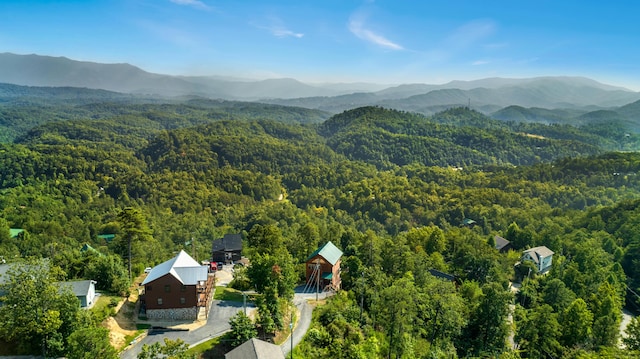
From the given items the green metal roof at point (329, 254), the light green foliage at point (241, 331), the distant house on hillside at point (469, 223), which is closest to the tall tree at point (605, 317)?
the green metal roof at point (329, 254)

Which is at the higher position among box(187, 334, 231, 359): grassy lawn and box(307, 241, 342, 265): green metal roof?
box(307, 241, 342, 265): green metal roof

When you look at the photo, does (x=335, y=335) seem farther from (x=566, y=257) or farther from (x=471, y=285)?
(x=566, y=257)

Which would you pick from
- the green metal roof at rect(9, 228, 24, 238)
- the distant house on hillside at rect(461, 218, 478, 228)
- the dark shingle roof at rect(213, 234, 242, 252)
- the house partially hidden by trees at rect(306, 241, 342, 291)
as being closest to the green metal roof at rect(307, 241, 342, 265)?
the house partially hidden by trees at rect(306, 241, 342, 291)

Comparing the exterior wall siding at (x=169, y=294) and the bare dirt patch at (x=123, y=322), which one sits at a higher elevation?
the exterior wall siding at (x=169, y=294)

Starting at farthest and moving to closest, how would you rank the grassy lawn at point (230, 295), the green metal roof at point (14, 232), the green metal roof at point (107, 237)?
the green metal roof at point (107, 237) → the green metal roof at point (14, 232) → the grassy lawn at point (230, 295)

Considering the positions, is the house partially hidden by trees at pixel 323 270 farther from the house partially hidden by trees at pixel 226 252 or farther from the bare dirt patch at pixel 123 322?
the bare dirt patch at pixel 123 322

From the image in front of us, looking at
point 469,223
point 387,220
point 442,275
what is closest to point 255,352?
point 442,275

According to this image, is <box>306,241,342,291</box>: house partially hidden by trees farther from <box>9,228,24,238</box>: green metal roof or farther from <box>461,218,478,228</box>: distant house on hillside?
<box>9,228,24,238</box>: green metal roof
